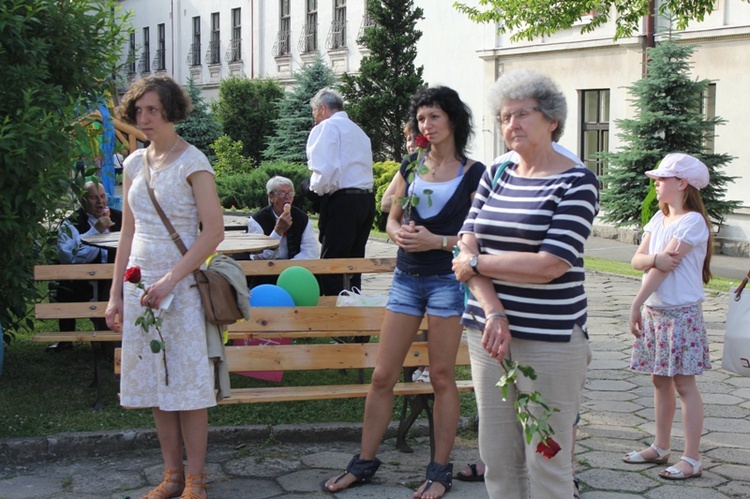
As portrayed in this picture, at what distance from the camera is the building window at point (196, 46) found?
44656mm

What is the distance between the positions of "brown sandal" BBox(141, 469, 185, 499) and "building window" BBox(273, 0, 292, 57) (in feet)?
112

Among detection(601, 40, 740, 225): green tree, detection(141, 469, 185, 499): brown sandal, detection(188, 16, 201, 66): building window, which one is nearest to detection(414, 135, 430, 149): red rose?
detection(141, 469, 185, 499): brown sandal

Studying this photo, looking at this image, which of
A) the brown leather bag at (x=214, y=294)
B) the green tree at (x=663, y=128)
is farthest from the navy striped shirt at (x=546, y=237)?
the green tree at (x=663, y=128)

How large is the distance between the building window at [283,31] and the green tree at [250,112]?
195 centimetres

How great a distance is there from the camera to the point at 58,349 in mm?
8328

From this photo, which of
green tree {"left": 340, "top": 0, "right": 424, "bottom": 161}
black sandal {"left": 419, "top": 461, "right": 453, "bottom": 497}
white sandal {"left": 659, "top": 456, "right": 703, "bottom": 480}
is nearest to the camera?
black sandal {"left": 419, "top": 461, "right": 453, "bottom": 497}

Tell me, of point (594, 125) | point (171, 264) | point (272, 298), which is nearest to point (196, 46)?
point (594, 125)

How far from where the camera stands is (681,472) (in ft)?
17.6

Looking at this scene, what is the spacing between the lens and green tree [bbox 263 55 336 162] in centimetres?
3219

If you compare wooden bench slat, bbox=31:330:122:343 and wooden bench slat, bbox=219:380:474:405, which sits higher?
wooden bench slat, bbox=31:330:122:343

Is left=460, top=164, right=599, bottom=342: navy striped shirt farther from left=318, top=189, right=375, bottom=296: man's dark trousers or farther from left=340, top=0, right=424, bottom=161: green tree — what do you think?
left=340, top=0, right=424, bottom=161: green tree

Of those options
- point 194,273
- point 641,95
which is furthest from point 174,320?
point 641,95

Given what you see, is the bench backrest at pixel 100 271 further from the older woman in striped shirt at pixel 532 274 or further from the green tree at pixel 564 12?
the green tree at pixel 564 12

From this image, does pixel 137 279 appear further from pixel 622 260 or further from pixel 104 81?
pixel 622 260
